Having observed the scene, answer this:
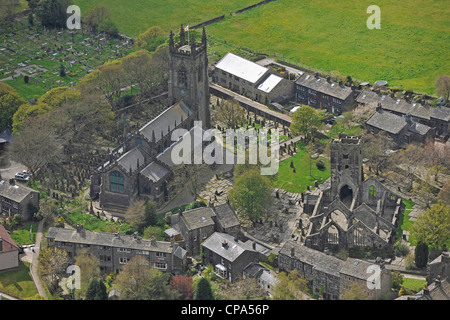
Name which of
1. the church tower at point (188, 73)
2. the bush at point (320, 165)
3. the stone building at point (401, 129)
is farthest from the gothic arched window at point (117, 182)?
the stone building at point (401, 129)

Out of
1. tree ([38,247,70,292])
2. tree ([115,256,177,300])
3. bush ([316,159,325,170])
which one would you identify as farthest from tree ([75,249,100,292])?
bush ([316,159,325,170])

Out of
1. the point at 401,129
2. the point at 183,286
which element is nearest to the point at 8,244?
the point at 183,286

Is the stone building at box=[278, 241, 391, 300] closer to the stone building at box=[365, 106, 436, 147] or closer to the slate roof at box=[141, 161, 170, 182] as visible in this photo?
the slate roof at box=[141, 161, 170, 182]

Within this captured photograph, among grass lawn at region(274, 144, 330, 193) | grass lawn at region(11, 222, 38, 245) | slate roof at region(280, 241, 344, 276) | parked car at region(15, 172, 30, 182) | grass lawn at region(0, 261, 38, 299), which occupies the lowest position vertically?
grass lawn at region(274, 144, 330, 193)

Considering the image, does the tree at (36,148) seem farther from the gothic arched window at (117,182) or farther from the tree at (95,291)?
the tree at (95,291)

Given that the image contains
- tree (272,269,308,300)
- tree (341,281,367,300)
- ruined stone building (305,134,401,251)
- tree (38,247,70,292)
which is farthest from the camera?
ruined stone building (305,134,401,251)

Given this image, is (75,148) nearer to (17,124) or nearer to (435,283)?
(17,124)
